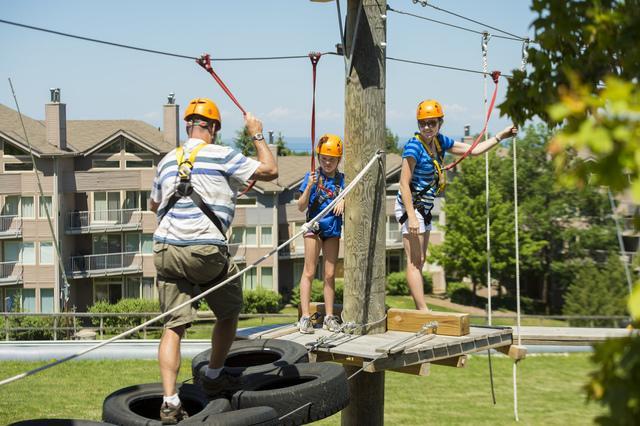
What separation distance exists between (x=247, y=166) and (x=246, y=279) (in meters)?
51.4

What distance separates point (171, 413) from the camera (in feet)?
21.2

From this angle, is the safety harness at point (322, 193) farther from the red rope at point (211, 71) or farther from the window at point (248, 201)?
the window at point (248, 201)

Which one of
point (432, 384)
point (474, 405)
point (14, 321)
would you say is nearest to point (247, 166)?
point (474, 405)

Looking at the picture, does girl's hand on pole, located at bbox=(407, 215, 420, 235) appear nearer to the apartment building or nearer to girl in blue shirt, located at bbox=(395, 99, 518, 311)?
girl in blue shirt, located at bbox=(395, 99, 518, 311)

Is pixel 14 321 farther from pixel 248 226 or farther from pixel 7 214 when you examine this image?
pixel 248 226

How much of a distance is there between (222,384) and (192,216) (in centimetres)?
159

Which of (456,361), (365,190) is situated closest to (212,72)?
(365,190)

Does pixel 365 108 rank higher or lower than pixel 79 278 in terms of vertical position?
higher

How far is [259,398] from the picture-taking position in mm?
6953

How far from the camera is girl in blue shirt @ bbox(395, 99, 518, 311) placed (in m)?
9.08

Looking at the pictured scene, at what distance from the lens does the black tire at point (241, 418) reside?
6.35 m

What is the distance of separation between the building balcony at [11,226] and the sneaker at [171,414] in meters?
47.0

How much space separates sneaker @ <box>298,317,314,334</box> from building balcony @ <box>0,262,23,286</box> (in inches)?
1754

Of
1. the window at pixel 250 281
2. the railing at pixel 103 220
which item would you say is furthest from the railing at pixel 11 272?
the window at pixel 250 281
